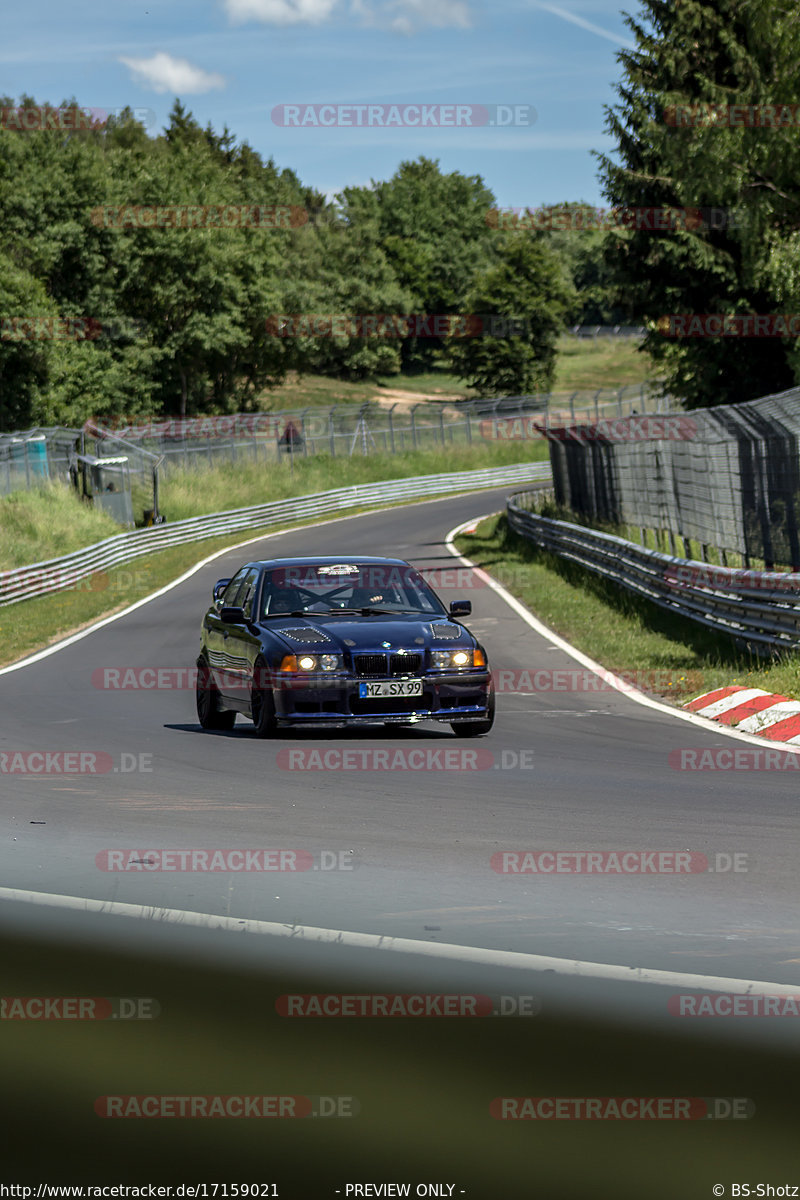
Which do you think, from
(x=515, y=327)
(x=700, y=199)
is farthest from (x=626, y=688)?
(x=515, y=327)

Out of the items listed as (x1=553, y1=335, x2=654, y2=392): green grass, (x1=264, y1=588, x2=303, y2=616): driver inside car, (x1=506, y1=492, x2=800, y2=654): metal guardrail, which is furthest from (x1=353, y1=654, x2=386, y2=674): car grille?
(x1=553, y1=335, x2=654, y2=392): green grass

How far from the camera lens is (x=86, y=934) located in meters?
5.93

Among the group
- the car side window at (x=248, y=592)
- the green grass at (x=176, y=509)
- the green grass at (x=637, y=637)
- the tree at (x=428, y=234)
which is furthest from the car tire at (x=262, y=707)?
the tree at (x=428, y=234)

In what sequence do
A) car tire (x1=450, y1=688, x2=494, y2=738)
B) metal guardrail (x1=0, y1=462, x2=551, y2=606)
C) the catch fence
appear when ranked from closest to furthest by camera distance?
1. car tire (x1=450, y1=688, x2=494, y2=738)
2. the catch fence
3. metal guardrail (x1=0, y1=462, x2=551, y2=606)

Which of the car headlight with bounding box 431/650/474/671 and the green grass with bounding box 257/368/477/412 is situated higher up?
the green grass with bounding box 257/368/477/412

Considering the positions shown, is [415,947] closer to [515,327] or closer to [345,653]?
[345,653]

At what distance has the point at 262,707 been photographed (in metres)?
12.0

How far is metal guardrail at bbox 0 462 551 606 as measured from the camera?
112 feet

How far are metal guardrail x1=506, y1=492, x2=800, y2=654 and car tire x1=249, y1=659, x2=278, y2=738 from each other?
5.57 metres

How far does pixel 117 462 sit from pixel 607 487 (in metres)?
21.6

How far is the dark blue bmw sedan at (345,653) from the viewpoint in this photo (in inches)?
456

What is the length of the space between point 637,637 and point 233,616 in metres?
8.12

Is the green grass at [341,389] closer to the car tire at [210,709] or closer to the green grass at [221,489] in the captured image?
the green grass at [221,489]

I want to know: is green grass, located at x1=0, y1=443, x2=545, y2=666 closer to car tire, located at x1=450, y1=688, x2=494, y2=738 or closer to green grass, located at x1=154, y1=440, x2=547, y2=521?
green grass, located at x1=154, y1=440, x2=547, y2=521
